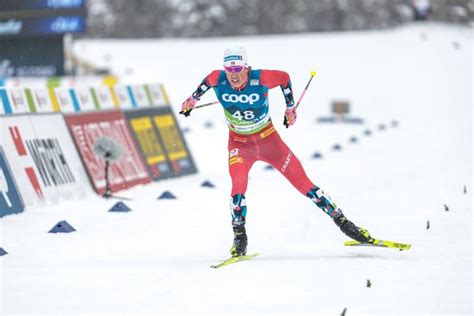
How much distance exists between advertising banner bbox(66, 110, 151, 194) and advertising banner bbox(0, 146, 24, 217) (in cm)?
197

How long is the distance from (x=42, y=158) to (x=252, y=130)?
436cm

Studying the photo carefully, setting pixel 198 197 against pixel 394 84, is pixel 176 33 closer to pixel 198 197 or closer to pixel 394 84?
pixel 394 84

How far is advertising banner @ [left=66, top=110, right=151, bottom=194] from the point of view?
41.8 ft

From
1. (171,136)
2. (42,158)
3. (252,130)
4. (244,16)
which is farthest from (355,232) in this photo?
(244,16)

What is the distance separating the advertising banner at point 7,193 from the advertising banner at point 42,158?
24 centimetres

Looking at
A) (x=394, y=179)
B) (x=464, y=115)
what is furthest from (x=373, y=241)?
(x=464, y=115)

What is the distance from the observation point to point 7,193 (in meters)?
10.6

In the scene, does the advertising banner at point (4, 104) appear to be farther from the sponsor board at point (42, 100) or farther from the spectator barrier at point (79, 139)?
the sponsor board at point (42, 100)

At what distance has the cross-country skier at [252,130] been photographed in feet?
26.9

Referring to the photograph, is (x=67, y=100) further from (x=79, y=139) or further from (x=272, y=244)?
(x=272, y=244)

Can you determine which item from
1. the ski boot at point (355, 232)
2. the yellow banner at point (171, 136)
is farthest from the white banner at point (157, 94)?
the ski boot at point (355, 232)

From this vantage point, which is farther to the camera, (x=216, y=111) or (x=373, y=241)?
(x=216, y=111)

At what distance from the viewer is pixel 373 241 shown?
8.27 metres

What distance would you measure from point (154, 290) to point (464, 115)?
76.0ft
